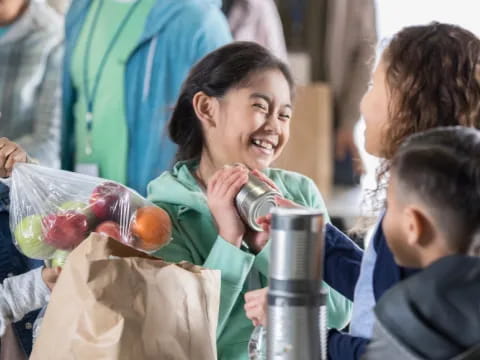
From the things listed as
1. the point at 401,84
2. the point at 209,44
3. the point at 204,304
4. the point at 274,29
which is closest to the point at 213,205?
the point at 204,304

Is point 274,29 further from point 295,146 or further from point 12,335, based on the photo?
point 12,335

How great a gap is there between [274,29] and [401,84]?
108 cm

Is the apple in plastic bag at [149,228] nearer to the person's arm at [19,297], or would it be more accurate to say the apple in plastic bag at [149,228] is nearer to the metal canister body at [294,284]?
the person's arm at [19,297]

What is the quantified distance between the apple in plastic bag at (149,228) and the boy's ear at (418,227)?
43cm

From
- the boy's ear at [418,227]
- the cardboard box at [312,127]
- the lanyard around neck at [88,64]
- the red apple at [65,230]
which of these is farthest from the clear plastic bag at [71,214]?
the cardboard box at [312,127]

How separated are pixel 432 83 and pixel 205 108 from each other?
46cm

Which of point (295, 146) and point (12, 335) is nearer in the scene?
point (12, 335)

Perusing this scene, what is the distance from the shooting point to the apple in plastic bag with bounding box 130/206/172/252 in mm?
1205

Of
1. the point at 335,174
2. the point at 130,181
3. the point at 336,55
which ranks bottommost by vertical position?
the point at 335,174

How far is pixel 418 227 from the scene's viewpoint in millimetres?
877

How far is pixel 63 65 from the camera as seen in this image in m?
2.10

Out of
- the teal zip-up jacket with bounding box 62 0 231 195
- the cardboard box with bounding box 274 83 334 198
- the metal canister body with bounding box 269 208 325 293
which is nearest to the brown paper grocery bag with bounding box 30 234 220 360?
the metal canister body with bounding box 269 208 325 293

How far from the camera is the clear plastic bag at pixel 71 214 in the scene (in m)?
1.18

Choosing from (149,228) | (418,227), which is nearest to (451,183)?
(418,227)
